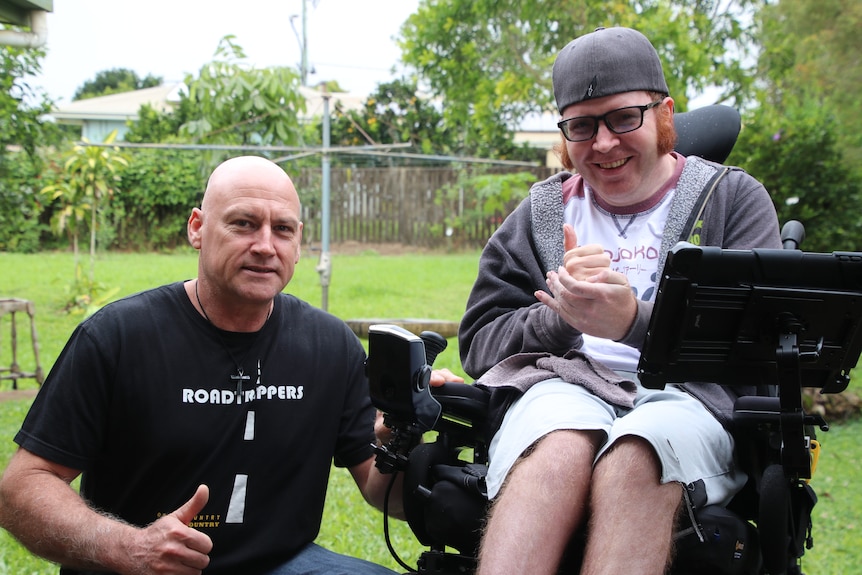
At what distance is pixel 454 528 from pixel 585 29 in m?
6.84

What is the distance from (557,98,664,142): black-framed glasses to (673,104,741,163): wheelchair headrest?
0.50 m

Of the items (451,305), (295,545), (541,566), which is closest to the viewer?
(541,566)

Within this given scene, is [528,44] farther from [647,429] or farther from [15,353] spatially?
[647,429]

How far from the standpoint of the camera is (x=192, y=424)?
7.38 ft

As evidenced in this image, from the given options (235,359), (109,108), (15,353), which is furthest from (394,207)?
(235,359)

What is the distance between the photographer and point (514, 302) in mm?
2617

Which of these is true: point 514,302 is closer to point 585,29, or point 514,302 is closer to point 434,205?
point 585,29

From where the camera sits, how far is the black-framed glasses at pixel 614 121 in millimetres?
2473

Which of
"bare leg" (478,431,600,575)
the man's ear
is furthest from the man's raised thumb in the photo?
the man's ear

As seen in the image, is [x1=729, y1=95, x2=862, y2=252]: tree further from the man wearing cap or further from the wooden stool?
the wooden stool

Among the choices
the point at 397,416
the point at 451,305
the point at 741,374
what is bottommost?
the point at 451,305

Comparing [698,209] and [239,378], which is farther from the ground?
[698,209]

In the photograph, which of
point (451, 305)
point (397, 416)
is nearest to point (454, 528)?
point (397, 416)

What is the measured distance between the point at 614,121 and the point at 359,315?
7024 mm
